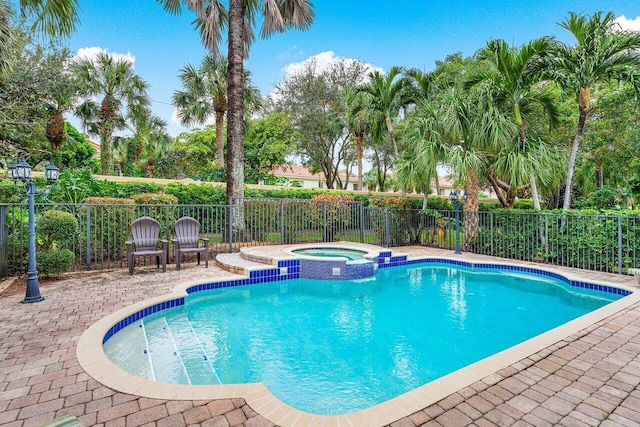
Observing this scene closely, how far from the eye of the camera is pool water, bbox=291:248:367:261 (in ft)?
28.1

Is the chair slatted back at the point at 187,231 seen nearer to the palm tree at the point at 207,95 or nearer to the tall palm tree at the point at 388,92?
the tall palm tree at the point at 388,92

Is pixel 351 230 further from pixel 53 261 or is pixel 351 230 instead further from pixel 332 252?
pixel 53 261

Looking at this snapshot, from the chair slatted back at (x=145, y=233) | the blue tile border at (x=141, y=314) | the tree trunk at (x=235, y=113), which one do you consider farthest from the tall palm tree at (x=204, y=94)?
the blue tile border at (x=141, y=314)

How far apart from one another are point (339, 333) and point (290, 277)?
10.1ft

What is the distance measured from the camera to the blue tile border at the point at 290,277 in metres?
4.62

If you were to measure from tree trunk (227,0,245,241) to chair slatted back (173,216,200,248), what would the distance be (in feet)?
6.31

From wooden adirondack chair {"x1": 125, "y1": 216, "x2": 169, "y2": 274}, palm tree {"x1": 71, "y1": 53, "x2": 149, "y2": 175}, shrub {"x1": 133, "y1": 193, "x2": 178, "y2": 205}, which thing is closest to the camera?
wooden adirondack chair {"x1": 125, "y1": 216, "x2": 169, "y2": 274}

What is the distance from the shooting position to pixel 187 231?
26.0 feet

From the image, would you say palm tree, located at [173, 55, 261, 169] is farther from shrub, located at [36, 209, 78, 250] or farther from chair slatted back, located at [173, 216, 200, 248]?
shrub, located at [36, 209, 78, 250]

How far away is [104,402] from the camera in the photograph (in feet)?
7.70

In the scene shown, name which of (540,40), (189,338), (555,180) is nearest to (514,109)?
(540,40)

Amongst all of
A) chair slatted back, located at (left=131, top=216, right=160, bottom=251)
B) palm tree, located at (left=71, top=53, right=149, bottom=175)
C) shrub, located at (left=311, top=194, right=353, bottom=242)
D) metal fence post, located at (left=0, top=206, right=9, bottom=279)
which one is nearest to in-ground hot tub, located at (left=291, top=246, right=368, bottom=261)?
shrub, located at (left=311, top=194, right=353, bottom=242)

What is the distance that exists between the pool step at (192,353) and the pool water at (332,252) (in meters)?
4.18

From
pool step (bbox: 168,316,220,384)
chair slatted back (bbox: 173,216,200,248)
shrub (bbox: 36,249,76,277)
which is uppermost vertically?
chair slatted back (bbox: 173,216,200,248)
